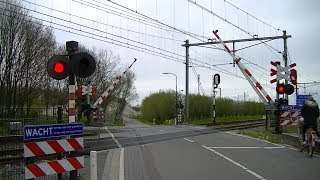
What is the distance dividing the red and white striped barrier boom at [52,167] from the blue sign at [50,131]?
487 mm

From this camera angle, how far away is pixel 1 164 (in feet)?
47.0

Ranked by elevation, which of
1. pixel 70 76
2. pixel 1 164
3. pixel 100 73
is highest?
pixel 100 73

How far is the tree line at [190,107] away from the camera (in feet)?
232

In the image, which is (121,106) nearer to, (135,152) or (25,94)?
(25,94)

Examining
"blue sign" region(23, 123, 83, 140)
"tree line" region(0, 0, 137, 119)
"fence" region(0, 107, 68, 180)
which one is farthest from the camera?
"tree line" region(0, 0, 137, 119)

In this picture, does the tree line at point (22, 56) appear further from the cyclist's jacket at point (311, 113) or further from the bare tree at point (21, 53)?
the cyclist's jacket at point (311, 113)

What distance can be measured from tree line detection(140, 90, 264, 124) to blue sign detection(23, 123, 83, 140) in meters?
61.1

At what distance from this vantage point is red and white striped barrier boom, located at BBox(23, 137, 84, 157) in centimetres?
746

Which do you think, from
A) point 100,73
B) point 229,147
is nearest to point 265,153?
point 229,147

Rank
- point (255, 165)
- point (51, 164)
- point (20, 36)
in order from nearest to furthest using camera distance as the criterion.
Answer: point (51, 164), point (255, 165), point (20, 36)

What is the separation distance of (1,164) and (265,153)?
8.99m

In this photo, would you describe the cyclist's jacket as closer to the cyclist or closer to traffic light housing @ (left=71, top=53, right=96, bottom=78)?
the cyclist

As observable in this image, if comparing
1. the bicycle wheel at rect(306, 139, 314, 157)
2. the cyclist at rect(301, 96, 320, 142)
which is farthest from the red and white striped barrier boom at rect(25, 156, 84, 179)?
the cyclist at rect(301, 96, 320, 142)

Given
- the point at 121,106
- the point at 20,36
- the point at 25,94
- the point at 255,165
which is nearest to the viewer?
the point at 255,165
